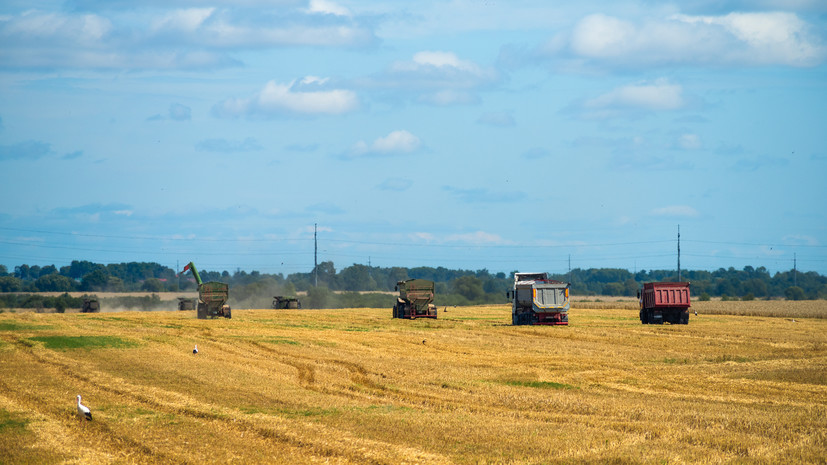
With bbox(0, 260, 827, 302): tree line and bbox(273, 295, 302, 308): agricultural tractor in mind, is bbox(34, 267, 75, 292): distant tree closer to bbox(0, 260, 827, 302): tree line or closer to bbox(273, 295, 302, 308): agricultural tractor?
bbox(0, 260, 827, 302): tree line

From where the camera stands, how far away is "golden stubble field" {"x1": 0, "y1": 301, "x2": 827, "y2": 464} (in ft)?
42.6

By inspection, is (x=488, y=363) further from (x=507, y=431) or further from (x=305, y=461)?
(x=305, y=461)

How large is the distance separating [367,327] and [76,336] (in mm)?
17375

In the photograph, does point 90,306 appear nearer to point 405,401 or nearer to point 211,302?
point 211,302

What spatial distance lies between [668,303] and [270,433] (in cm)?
4121

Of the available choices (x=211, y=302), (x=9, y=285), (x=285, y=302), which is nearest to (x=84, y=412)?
(x=211, y=302)

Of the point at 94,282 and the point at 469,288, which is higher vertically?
the point at 94,282

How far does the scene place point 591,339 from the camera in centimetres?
3822

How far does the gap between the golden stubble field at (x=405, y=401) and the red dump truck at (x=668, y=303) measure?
15.4 m

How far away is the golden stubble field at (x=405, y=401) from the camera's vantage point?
1299cm

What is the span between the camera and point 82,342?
30.9 metres

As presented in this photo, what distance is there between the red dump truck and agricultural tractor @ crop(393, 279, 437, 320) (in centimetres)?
1507

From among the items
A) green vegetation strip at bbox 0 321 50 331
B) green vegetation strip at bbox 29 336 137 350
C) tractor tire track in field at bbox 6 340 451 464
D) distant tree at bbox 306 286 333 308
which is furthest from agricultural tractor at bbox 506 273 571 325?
distant tree at bbox 306 286 333 308

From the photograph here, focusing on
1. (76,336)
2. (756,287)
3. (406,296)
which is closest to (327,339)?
(76,336)
